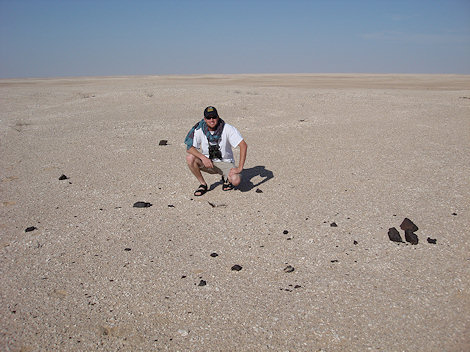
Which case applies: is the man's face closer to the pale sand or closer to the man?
the man

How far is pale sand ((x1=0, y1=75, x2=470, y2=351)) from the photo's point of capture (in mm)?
3117

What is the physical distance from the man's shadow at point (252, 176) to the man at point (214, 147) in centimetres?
36

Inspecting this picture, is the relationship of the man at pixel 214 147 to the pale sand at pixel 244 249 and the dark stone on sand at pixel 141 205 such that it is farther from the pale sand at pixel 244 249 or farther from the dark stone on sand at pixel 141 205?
the dark stone on sand at pixel 141 205

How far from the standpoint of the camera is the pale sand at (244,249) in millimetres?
3117

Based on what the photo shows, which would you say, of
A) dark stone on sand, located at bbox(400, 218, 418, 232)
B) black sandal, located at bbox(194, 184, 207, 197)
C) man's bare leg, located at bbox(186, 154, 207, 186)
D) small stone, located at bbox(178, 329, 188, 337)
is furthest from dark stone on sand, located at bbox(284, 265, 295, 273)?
man's bare leg, located at bbox(186, 154, 207, 186)

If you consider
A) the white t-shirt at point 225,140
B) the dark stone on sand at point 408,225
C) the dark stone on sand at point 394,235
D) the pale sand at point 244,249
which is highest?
the white t-shirt at point 225,140

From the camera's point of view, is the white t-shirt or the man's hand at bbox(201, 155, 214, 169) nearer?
the white t-shirt

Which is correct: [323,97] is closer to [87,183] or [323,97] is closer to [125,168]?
[125,168]

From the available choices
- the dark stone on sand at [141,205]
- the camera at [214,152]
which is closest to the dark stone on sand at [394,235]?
the camera at [214,152]

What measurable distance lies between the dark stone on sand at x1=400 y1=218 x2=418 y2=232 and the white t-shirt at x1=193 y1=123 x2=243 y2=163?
92.4 inches

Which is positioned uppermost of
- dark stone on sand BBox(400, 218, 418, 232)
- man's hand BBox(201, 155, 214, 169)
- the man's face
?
the man's face

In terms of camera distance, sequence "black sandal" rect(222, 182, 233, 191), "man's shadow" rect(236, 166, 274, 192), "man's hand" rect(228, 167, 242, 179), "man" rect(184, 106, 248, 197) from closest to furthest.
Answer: "man" rect(184, 106, 248, 197) → "man's hand" rect(228, 167, 242, 179) → "black sandal" rect(222, 182, 233, 191) → "man's shadow" rect(236, 166, 274, 192)

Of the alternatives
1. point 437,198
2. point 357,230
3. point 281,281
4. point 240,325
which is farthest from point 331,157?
point 240,325

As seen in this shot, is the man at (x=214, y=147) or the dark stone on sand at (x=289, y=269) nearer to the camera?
→ the dark stone on sand at (x=289, y=269)
